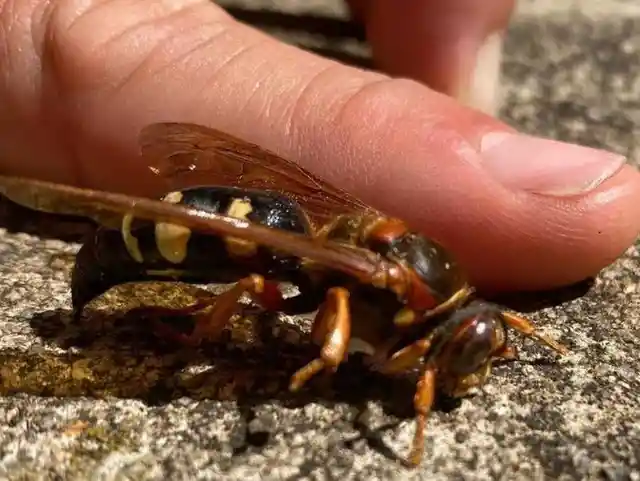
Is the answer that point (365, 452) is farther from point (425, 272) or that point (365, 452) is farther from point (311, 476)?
point (425, 272)

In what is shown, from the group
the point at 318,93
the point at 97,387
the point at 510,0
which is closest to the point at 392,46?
the point at 510,0

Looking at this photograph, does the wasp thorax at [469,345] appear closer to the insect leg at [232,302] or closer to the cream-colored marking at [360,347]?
the cream-colored marking at [360,347]

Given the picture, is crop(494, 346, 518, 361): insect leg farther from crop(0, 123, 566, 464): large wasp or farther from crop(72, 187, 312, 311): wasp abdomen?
crop(72, 187, 312, 311): wasp abdomen

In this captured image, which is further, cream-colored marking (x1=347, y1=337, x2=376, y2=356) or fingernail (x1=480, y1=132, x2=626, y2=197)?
fingernail (x1=480, y1=132, x2=626, y2=197)

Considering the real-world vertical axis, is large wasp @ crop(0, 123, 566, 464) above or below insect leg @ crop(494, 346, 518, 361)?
above

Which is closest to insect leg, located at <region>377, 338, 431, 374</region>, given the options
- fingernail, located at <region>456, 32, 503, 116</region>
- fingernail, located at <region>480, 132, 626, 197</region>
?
fingernail, located at <region>480, 132, 626, 197</region>

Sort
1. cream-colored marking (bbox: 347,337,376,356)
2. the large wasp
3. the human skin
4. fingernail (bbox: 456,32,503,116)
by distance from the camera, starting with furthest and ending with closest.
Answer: fingernail (bbox: 456,32,503,116) → the human skin → cream-colored marking (bbox: 347,337,376,356) → the large wasp
